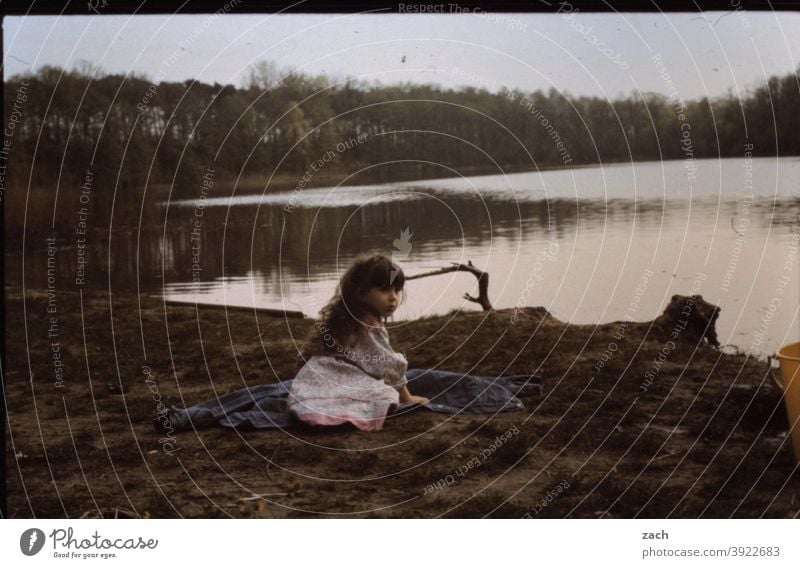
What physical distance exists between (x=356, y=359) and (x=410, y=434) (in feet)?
2.17

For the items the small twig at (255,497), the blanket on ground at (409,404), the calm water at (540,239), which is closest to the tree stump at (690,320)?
the calm water at (540,239)

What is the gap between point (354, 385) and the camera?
5.89 metres

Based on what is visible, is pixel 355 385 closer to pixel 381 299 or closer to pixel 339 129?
pixel 381 299

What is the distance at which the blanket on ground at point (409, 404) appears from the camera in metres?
5.75

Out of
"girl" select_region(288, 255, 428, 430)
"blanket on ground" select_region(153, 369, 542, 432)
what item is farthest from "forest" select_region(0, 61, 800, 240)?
"blanket on ground" select_region(153, 369, 542, 432)

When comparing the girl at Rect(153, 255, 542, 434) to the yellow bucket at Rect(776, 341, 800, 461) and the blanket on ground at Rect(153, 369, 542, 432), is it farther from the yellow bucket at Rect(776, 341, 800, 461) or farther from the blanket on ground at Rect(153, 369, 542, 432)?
the yellow bucket at Rect(776, 341, 800, 461)

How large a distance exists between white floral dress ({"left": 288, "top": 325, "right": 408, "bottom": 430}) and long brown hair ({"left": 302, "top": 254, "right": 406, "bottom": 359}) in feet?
0.26

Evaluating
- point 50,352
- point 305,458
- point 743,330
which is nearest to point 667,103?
point 743,330

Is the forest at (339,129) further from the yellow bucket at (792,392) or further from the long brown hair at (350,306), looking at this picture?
the yellow bucket at (792,392)

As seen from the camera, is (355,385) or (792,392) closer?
(792,392)

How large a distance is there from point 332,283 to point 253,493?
71.2 inches

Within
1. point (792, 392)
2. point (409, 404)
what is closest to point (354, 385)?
point (409, 404)

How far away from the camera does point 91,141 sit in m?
6.79

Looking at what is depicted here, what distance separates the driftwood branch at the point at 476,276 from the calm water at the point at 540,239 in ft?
0.14
